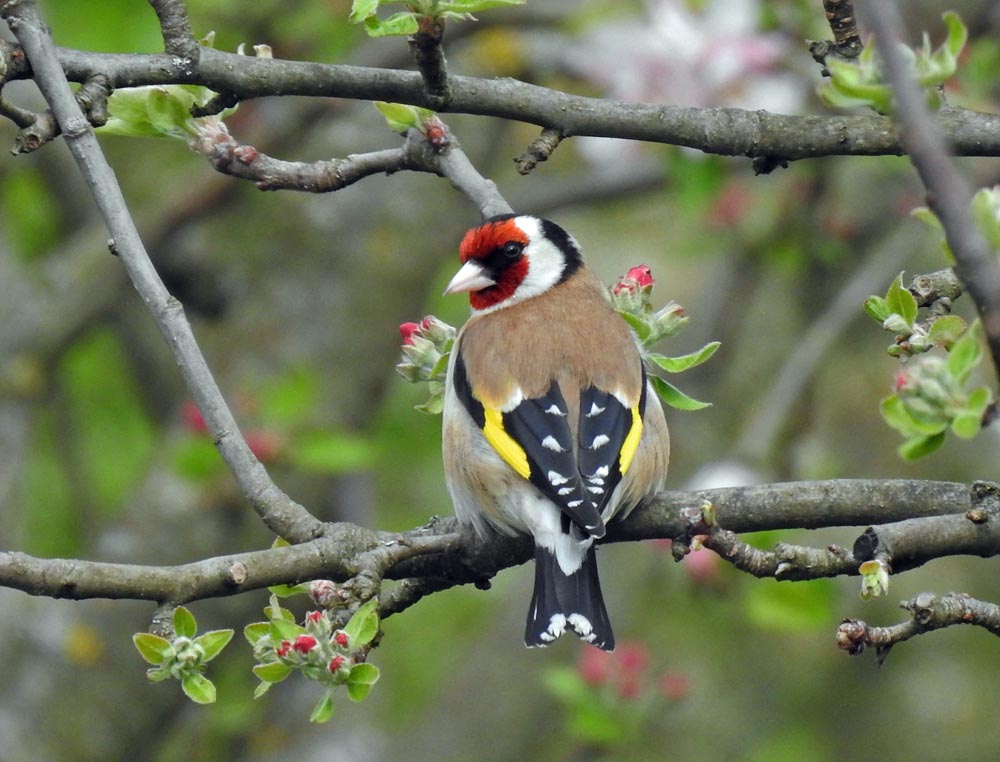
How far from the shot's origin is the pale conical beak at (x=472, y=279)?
178 inches

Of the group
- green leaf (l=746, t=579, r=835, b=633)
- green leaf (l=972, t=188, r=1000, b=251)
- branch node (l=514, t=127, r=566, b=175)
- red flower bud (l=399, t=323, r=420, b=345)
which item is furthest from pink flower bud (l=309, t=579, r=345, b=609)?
green leaf (l=746, t=579, r=835, b=633)

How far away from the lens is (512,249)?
4.63 metres

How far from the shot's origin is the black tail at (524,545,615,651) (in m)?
3.36

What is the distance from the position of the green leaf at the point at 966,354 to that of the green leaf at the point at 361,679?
4.00 feet

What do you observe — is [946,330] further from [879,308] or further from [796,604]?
[796,604]

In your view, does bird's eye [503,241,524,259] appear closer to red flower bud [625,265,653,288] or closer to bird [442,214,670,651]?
bird [442,214,670,651]

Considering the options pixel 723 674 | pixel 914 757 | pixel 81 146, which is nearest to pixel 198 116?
pixel 81 146

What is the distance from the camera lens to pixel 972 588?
812cm

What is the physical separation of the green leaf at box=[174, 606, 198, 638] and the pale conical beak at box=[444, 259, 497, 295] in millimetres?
2108

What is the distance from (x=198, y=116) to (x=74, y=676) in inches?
148

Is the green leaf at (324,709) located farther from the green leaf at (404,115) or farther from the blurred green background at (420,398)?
the blurred green background at (420,398)

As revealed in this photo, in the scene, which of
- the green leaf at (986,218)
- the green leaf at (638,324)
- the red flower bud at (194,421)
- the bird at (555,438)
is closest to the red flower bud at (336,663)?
the bird at (555,438)

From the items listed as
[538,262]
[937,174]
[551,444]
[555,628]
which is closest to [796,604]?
[538,262]

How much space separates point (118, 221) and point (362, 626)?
0.91 metres
